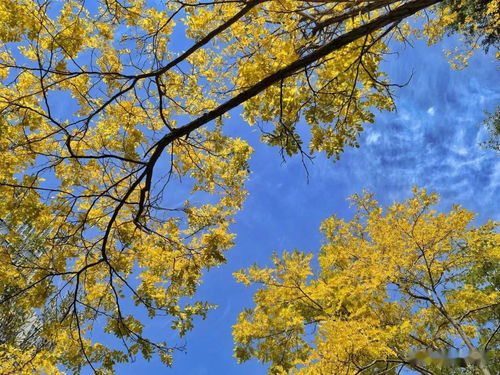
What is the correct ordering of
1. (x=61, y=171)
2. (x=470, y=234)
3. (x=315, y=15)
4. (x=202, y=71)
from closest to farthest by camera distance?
Result: (x=315, y=15) → (x=61, y=171) → (x=202, y=71) → (x=470, y=234)

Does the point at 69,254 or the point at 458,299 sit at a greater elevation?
A: the point at 458,299

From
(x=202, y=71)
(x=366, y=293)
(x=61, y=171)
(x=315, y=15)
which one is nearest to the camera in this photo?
(x=315, y=15)

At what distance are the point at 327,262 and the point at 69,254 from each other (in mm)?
5840

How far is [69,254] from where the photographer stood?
542 cm

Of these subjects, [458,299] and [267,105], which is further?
[458,299]

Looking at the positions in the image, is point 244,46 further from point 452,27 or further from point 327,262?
point 452,27

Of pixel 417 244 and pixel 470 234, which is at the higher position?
pixel 470 234

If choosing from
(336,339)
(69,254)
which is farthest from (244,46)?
(336,339)

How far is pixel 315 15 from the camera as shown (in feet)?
16.4

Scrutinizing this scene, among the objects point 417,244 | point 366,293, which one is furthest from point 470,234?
point 366,293

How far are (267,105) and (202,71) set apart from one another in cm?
213

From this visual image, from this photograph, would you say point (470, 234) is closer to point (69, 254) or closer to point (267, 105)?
point (267, 105)

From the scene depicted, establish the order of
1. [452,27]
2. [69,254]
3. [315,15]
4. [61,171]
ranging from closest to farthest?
[315,15], [69,254], [61,171], [452,27]

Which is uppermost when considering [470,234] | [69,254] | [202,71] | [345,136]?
[470,234]
